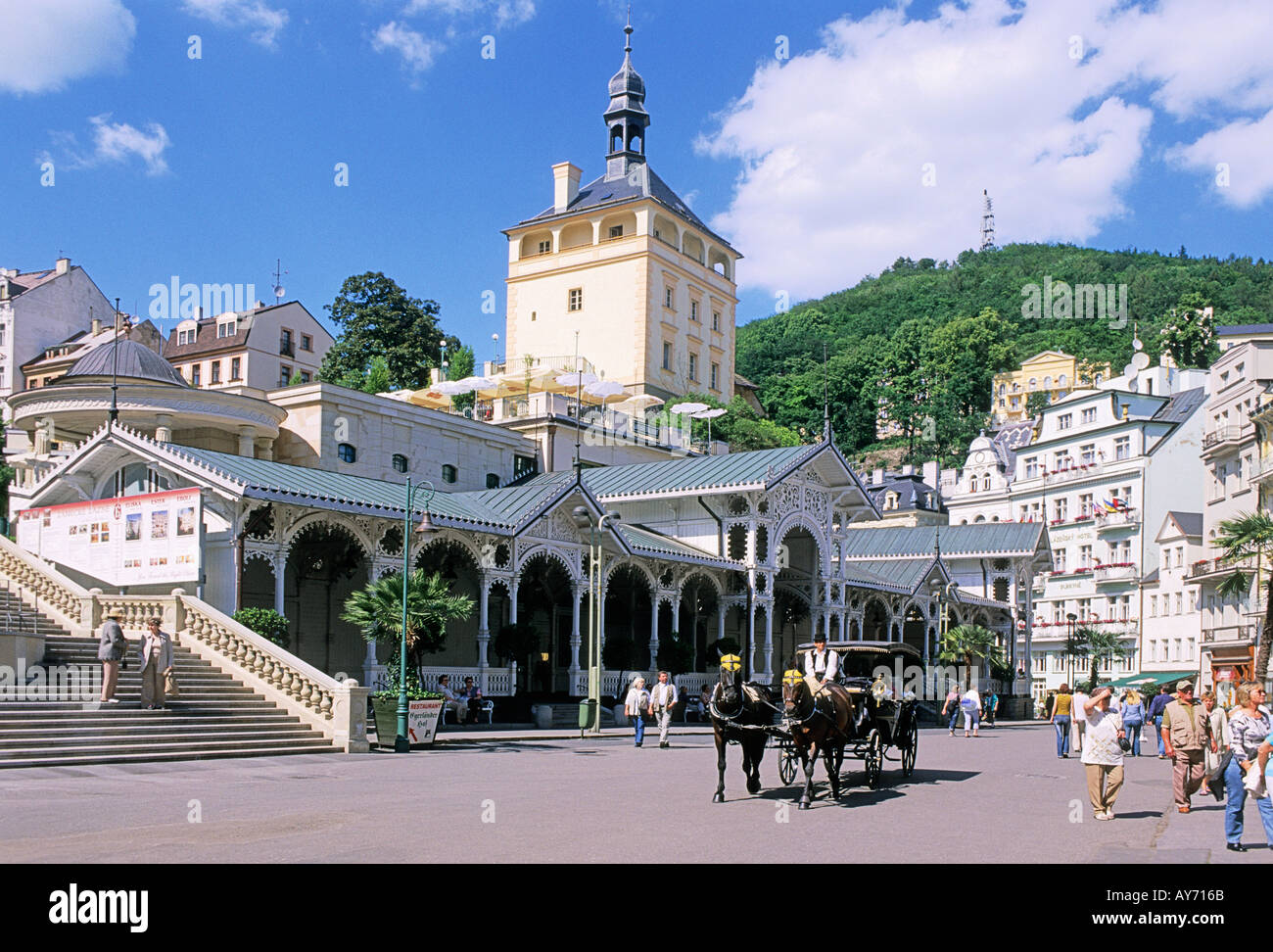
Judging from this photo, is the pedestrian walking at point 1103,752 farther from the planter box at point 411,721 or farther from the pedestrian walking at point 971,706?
the pedestrian walking at point 971,706

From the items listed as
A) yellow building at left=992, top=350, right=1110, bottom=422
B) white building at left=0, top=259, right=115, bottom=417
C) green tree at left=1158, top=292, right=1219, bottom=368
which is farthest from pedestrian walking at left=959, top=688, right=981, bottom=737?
yellow building at left=992, top=350, right=1110, bottom=422

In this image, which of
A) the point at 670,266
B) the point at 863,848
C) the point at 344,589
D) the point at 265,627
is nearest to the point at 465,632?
the point at 344,589

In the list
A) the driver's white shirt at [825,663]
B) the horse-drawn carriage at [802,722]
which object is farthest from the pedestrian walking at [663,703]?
the horse-drawn carriage at [802,722]

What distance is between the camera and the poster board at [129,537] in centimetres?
2714

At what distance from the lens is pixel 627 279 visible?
84.3m

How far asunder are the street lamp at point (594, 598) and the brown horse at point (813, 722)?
54.5 feet

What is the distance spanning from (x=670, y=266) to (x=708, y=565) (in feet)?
149

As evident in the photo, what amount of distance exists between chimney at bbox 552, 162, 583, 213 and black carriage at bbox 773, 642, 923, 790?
71479 mm

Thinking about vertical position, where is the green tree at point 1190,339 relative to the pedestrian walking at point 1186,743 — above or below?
above

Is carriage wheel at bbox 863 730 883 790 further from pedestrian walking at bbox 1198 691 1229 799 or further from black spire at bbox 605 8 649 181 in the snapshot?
black spire at bbox 605 8 649 181

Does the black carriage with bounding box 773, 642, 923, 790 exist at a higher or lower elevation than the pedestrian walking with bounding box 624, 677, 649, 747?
higher

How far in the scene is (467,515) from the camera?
116 feet

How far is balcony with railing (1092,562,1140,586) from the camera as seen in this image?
74500 mm
